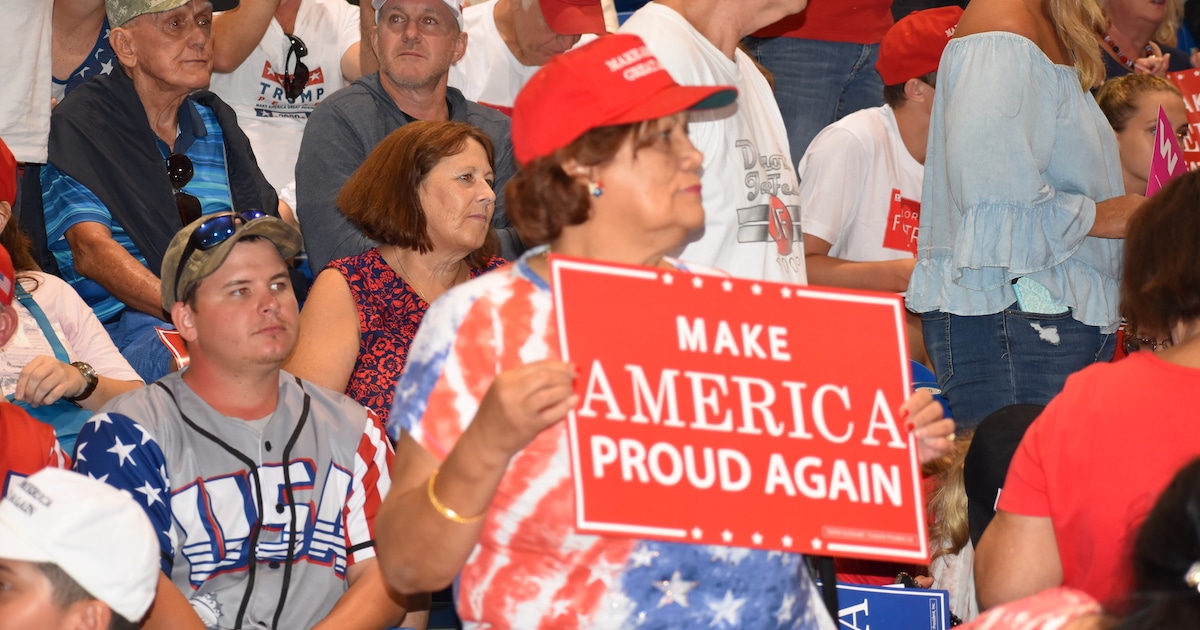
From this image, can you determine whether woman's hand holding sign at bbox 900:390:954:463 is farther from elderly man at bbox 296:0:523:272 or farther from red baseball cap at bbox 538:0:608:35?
red baseball cap at bbox 538:0:608:35

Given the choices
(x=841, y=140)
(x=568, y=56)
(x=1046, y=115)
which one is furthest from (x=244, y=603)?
(x=841, y=140)

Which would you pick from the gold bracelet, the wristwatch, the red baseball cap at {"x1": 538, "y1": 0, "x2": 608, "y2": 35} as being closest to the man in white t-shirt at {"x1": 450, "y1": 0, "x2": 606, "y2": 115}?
the red baseball cap at {"x1": 538, "y1": 0, "x2": 608, "y2": 35}

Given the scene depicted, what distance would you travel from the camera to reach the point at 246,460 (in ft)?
10.7

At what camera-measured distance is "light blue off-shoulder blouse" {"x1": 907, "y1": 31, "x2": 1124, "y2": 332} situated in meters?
3.75

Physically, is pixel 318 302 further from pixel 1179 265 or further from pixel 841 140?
pixel 1179 265

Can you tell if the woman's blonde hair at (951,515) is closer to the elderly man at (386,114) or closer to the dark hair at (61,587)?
the elderly man at (386,114)

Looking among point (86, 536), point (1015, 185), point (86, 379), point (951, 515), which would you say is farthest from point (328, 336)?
point (1015, 185)

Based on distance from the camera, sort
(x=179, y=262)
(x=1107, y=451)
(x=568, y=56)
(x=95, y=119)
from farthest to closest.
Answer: (x=95, y=119) < (x=179, y=262) < (x=1107, y=451) < (x=568, y=56)

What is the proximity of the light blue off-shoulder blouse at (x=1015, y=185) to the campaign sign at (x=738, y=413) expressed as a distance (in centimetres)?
167

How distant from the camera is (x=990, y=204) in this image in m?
3.78

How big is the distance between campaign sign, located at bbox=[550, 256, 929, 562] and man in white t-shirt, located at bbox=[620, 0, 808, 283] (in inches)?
37.8

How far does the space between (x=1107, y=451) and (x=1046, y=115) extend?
63.0 inches

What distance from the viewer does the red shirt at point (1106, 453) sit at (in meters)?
2.44

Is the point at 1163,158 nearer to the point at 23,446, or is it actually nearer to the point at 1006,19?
the point at 1006,19
